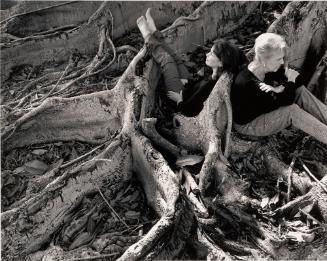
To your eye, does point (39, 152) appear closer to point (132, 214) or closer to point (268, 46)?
point (132, 214)

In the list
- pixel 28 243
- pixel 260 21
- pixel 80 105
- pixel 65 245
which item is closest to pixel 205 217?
pixel 65 245

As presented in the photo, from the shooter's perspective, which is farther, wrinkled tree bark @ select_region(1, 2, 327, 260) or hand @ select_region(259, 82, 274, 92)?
hand @ select_region(259, 82, 274, 92)

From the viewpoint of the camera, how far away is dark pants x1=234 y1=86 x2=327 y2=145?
182 inches

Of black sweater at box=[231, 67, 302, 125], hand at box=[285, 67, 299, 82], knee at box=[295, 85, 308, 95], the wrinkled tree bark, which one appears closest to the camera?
the wrinkled tree bark

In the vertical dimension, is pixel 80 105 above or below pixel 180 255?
above

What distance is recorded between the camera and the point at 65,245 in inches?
172

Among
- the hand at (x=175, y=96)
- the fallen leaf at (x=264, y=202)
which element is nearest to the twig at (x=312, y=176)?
the fallen leaf at (x=264, y=202)

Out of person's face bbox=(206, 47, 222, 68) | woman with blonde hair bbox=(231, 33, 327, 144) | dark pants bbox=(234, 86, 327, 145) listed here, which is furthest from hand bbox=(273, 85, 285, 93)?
person's face bbox=(206, 47, 222, 68)

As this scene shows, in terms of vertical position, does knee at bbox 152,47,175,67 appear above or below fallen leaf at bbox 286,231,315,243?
above

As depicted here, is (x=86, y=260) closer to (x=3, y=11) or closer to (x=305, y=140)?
(x=305, y=140)

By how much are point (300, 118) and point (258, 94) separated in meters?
0.56

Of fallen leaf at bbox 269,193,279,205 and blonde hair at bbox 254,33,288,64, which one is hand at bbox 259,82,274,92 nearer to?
blonde hair at bbox 254,33,288,64

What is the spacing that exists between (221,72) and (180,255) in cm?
186

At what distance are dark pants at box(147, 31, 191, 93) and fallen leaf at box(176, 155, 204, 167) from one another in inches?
32.8
